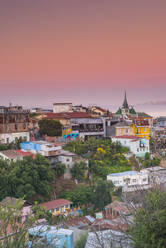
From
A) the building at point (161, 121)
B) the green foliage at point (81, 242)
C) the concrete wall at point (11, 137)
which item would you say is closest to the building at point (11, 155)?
the concrete wall at point (11, 137)

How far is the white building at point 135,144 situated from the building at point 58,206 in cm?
881

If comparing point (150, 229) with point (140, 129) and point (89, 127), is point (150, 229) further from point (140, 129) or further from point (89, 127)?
point (140, 129)

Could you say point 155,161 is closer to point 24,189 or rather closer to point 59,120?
point 59,120

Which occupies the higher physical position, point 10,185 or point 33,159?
point 33,159

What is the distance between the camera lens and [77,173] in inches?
698

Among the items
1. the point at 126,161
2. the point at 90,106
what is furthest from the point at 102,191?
the point at 90,106

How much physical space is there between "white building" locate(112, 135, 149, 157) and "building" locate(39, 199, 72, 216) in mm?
8811

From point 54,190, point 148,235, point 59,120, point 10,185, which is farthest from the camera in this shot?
point 59,120

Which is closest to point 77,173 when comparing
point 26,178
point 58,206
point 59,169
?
point 59,169

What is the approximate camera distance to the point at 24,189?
1426 cm

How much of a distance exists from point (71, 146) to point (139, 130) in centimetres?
770

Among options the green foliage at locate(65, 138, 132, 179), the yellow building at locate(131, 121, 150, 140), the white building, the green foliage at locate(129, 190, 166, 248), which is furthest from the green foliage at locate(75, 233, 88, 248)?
the yellow building at locate(131, 121, 150, 140)

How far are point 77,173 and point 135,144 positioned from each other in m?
6.08

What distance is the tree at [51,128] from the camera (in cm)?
2252
